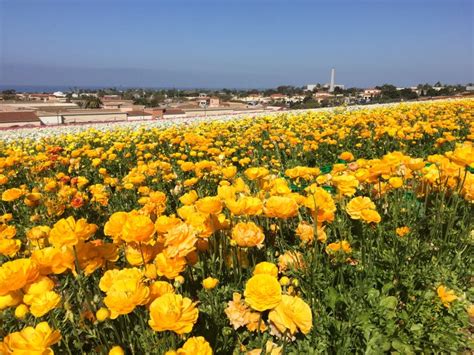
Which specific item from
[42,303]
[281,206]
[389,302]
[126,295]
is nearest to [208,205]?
[281,206]

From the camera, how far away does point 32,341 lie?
117cm

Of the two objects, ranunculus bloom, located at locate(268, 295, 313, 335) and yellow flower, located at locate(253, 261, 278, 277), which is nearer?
ranunculus bloom, located at locate(268, 295, 313, 335)

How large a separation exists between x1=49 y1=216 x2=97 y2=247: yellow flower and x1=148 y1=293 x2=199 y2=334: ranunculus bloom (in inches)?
17.3

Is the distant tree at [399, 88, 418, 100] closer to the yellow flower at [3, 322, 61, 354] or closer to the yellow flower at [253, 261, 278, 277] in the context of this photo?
the yellow flower at [253, 261, 278, 277]

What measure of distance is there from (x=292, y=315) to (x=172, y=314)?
0.39 metres

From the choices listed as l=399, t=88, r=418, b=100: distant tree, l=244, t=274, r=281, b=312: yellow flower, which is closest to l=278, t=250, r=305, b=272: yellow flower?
l=244, t=274, r=281, b=312: yellow flower

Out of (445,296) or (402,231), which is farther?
(402,231)

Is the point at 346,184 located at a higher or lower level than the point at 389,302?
higher

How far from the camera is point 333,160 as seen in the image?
6203 millimetres

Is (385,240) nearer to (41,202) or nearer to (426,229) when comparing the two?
(426,229)

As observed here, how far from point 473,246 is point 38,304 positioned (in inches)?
97.7

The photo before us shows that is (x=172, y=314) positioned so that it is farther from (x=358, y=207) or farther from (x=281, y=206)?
(x=358, y=207)

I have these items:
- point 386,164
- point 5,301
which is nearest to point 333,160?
point 386,164

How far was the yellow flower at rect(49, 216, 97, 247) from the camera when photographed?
141cm
